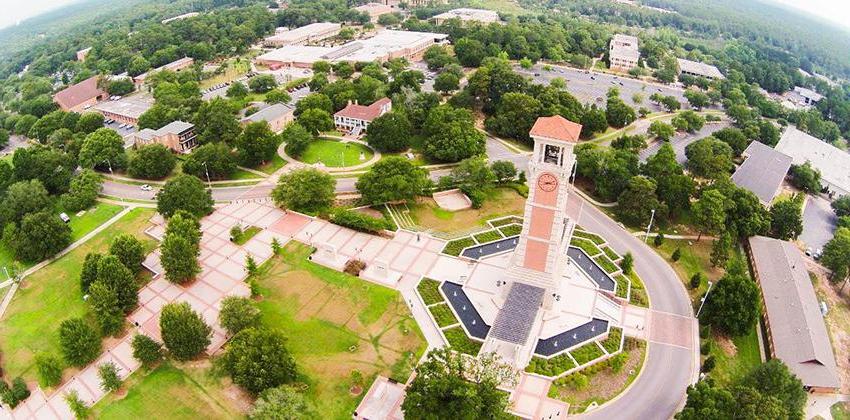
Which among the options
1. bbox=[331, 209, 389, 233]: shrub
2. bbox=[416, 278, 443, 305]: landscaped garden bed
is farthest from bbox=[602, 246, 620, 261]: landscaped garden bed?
bbox=[331, 209, 389, 233]: shrub

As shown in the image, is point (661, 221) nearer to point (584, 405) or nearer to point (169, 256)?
point (584, 405)

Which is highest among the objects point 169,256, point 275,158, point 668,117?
point 169,256

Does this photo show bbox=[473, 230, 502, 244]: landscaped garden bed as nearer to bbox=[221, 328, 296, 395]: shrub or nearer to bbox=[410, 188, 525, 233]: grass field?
bbox=[410, 188, 525, 233]: grass field

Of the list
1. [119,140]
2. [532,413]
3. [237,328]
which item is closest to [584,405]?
[532,413]

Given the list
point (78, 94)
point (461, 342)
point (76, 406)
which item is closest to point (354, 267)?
point (461, 342)

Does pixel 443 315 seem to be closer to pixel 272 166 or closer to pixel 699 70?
pixel 272 166

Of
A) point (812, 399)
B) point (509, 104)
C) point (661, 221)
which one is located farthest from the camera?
point (509, 104)

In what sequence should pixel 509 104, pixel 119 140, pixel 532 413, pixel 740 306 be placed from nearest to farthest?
pixel 532 413
pixel 740 306
pixel 119 140
pixel 509 104

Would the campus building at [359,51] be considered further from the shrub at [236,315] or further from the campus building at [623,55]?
the shrub at [236,315]

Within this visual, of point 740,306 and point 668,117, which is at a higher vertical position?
point 740,306
